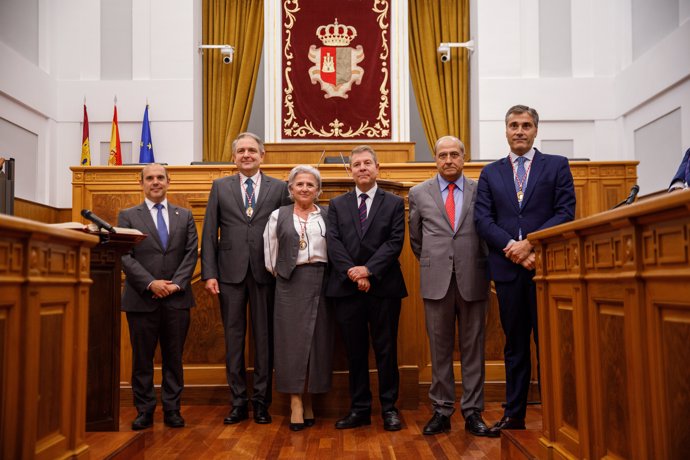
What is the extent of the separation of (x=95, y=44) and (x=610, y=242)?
7979mm

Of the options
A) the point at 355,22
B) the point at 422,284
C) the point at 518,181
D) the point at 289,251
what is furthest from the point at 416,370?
the point at 355,22

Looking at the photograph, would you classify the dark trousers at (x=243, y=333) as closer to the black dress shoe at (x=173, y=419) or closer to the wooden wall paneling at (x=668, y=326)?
the black dress shoe at (x=173, y=419)

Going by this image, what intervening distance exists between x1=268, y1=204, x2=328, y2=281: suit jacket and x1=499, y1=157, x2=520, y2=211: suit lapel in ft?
3.39

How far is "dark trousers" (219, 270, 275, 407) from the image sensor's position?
12.2 ft

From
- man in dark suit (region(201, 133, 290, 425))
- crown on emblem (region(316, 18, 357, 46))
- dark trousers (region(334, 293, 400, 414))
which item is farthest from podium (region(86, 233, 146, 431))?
crown on emblem (region(316, 18, 357, 46))

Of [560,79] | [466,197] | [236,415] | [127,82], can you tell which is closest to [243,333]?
[236,415]

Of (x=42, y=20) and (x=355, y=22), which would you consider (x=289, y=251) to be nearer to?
(x=355, y=22)

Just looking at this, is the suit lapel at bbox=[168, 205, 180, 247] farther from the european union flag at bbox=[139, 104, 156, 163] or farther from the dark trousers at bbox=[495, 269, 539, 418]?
the european union flag at bbox=[139, 104, 156, 163]

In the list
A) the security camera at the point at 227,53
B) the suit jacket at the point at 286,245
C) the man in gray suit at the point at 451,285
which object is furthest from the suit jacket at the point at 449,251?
the security camera at the point at 227,53

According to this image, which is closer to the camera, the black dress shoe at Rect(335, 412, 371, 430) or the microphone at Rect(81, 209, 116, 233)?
the microphone at Rect(81, 209, 116, 233)

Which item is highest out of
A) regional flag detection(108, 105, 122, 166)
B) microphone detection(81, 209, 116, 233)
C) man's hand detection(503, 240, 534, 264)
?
regional flag detection(108, 105, 122, 166)

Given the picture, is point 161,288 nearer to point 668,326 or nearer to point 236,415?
point 236,415

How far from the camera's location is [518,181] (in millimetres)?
3330

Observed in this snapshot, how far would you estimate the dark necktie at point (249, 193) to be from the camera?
381 cm
